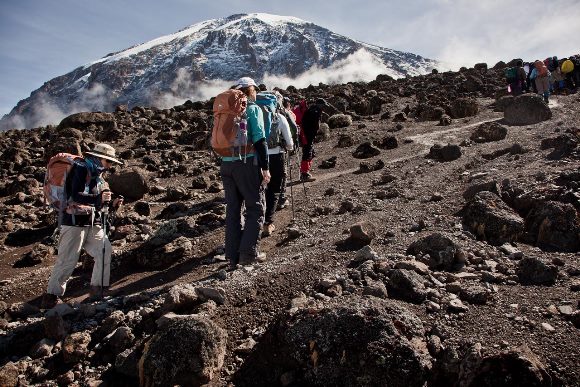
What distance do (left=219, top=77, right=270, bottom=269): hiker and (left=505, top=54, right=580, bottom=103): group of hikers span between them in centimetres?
1463

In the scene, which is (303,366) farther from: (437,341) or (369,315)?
(437,341)

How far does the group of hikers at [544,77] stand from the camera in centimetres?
1586

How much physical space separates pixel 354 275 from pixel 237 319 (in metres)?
1.21

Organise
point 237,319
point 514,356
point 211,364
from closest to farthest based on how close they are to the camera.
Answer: point 514,356 → point 211,364 → point 237,319

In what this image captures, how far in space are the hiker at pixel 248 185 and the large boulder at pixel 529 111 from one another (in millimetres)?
11344

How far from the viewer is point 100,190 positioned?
17.1 ft

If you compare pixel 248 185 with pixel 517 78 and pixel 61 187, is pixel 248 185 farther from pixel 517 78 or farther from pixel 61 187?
pixel 517 78

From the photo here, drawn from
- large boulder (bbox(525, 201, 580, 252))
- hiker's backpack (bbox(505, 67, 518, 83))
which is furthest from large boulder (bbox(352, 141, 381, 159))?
hiker's backpack (bbox(505, 67, 518, 83))

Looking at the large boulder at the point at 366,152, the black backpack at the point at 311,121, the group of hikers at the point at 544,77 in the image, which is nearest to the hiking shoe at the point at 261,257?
the black backpack at the point at 311,121

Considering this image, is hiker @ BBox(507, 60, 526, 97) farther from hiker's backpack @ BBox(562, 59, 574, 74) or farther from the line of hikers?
the line of hikers

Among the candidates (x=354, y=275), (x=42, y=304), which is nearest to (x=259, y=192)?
(x=354, y=275)

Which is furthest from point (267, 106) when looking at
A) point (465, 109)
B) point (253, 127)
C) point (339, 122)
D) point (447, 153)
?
point (465, 109)

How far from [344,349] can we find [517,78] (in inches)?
704

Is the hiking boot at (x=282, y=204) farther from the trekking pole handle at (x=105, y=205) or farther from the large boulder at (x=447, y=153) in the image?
the large boulder at (x=447, y=153)
